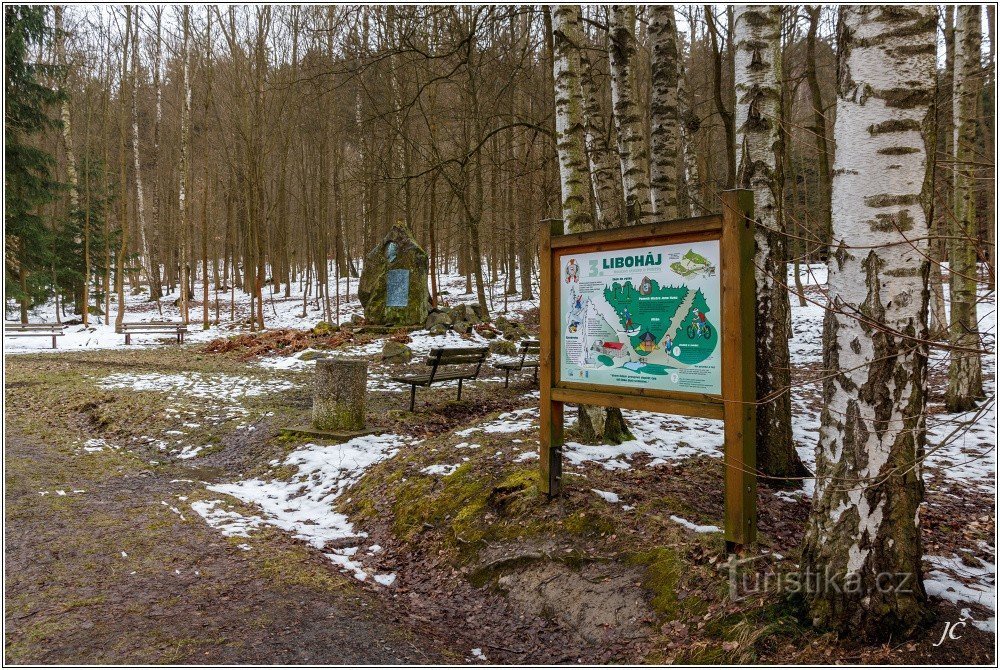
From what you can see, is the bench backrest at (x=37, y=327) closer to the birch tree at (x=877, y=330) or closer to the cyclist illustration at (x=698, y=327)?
the cyclist illustration at (x=698, y=327)

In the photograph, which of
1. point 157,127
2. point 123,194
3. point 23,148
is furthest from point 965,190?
point 157,127

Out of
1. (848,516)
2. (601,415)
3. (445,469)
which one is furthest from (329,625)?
(601,415)

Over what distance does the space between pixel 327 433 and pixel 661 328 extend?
4.99m

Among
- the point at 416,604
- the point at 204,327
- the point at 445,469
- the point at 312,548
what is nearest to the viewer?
the point at 416,604

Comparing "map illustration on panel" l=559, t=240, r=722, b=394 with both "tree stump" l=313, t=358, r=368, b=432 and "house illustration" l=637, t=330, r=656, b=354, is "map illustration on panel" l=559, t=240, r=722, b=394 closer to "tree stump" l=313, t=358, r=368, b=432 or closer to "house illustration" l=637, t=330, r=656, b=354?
"house illustration" l=637, t=330, r=656, b=354

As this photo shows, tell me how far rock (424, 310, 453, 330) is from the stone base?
1018 centimetres

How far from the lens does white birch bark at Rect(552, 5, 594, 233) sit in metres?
6.18

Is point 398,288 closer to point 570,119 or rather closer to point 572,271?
point 570,119

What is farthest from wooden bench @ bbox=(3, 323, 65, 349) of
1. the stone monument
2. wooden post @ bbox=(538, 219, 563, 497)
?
wooden post @ bbox=(538, 219, 563, 497)

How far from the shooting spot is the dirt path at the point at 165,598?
345 centimetres

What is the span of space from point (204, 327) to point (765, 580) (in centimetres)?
2271

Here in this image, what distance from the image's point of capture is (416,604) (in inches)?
170

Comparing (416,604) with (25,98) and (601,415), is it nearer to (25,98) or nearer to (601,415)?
(601,415)

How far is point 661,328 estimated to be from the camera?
13.7 ft
